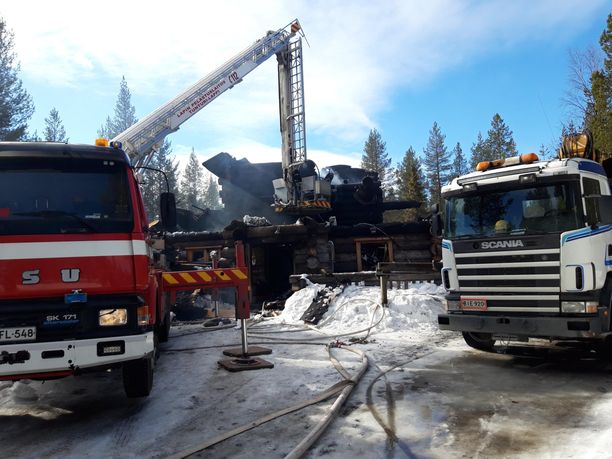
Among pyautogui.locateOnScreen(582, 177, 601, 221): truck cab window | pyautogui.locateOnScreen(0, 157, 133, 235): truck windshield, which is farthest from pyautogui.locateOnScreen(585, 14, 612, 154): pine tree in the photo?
pyautogui.locateOnScreen(0, 157, 133, 235): truck windshield

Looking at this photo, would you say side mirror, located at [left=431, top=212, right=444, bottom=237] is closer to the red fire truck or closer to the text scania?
the text scania

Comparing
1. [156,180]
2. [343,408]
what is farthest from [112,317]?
[156,180]

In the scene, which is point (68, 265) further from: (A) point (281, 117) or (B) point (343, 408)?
(A) point (281, 117)

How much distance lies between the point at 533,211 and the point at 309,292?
20.9ft

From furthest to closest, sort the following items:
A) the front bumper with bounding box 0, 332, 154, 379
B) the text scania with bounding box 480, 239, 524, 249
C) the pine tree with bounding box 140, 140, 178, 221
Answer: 1. the pine tree with bounding box 140, 140, 178, 221
2. the text scania with bounding box 480, 239, 524, 249
3. the front bumper with bounding box 0, 332, 154, 379

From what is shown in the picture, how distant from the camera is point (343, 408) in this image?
5.09 metres

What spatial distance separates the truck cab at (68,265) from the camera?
4.39m

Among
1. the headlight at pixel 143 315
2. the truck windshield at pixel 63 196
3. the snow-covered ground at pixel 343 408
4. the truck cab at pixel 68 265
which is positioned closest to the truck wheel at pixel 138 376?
the truck cab at pixel 68 265

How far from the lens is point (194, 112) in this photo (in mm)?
18766

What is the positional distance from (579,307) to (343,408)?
335cm

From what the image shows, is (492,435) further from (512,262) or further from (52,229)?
(52,229)

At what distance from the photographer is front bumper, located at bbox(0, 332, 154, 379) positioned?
14.0 feet

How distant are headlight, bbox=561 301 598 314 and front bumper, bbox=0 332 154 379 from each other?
520 centimetres

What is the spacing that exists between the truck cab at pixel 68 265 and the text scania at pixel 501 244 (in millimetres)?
4617
